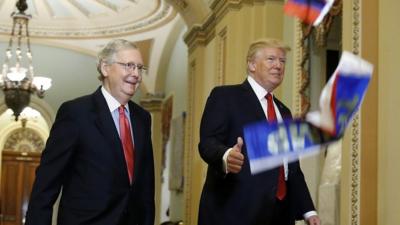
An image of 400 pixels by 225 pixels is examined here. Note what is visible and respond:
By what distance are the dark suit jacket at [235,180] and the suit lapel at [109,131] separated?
39 cm

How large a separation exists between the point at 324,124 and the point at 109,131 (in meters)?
1.18

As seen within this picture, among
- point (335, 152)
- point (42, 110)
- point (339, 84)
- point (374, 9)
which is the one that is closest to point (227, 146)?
point (339, 84)

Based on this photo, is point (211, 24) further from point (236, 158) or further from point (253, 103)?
point (236, 158)

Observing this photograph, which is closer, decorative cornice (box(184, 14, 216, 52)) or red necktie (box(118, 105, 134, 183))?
red necktie (box(118, 105, 134, 183))

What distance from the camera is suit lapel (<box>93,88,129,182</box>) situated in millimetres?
3541

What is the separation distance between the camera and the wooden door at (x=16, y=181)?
22531mm

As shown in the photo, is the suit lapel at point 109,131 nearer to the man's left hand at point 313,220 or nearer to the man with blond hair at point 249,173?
the man with blond hair at point 249,173

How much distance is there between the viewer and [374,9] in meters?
4.64

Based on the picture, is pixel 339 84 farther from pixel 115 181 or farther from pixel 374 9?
pixel 374 9

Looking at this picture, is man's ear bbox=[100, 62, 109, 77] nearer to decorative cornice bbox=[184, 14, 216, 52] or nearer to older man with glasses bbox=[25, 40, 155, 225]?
older man with glasses bbox=[25, 40, 155, 225]

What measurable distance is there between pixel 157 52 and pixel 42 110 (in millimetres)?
3228

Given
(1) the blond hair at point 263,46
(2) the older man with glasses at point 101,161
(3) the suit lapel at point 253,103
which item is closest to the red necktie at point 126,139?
(2) the older man with glasses at point 101,161

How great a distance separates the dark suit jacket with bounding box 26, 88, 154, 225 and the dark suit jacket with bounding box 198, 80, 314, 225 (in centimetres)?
34
